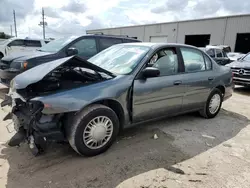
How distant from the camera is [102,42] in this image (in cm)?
729

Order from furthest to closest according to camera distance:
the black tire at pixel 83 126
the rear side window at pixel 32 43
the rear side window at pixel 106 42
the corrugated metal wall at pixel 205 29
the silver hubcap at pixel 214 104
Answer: the corrugated metal wall at pixel 205 29 → the rear side window at pixel 32 43 → the rear side window at pixel 106 42 → the silver hubcap at pixel 214 104 → the black tire at pixel 83 126

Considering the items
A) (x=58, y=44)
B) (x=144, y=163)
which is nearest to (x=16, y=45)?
(x=58, y=44)

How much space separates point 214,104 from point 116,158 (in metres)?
2.84

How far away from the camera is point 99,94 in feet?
10.1

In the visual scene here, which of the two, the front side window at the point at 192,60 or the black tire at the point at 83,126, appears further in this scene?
the front side window at the point at 192,60

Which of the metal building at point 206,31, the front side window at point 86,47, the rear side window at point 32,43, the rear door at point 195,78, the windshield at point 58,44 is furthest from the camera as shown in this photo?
the metal building at point 206,31

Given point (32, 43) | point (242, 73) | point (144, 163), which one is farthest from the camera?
point (32, 43)

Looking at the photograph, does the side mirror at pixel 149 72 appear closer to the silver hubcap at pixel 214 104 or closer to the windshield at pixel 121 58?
the windshield at pixel 121 58

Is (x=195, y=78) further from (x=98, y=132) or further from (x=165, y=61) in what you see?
(x=98, y=132)

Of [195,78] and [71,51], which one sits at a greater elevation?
[71,51]

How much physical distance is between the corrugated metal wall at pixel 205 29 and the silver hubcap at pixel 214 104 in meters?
20.5

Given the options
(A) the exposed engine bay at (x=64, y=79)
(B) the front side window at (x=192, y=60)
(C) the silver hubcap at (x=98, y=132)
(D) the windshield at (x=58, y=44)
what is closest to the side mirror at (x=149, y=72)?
(A) the exposed engine bay at (x=64, y=79)

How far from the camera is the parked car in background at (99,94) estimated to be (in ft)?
9.42

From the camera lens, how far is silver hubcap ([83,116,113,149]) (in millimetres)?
3055
